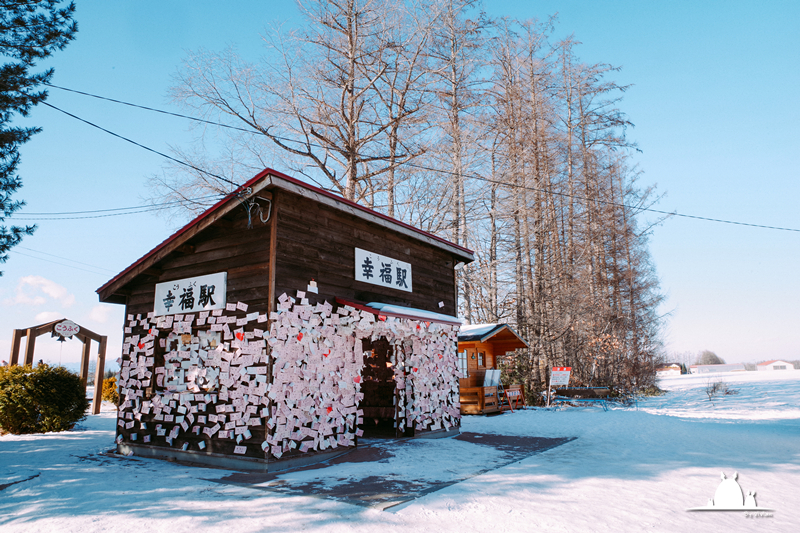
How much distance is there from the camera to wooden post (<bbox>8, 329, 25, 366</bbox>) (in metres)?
13.4

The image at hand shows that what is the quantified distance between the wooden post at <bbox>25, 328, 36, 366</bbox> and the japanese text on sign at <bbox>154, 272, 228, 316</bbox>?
7149 millimetres

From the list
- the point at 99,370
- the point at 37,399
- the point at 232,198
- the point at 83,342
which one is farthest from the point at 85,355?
the point at 232,198

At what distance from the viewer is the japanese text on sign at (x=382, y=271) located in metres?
9.41

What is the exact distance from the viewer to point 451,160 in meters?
19.6

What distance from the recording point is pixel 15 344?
13625 millimetres

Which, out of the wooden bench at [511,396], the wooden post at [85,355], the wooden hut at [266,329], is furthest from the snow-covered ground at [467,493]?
the wooden bench at [511,396]

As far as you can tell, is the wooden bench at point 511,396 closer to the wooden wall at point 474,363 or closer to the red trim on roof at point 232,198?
the wooden wall at point 474,363

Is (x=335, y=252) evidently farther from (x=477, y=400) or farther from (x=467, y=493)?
(x=477, y=400)

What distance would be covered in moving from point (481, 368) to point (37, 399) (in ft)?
42.4

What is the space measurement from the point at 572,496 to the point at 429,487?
170 cm

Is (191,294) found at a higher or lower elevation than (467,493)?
higher

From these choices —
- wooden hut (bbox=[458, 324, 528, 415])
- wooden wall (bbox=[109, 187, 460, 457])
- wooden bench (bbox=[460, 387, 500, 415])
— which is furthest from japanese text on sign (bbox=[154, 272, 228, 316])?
wooden bench (bbox=[460, 387, 500, 415])

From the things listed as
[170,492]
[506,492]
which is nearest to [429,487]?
[506,492]

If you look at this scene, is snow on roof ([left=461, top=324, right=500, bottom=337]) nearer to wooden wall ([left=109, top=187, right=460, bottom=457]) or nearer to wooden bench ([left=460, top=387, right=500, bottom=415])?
wooden bench ([left=460, top=387, right=500, bottom=415])
